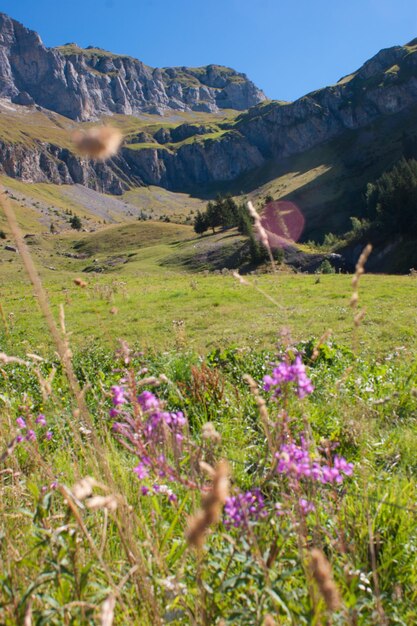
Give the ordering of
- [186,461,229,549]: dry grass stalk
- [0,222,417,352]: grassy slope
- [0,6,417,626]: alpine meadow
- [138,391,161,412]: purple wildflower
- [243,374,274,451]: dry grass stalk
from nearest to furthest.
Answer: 1. [186,461,229,549]: dry grass stalk
2. [243,374,274,451]: dry grass stalk
3. [0,6,417,626]: alpine meadow
4. [138,391,161,412]: purple wildflower
5. [0,222,417,352]: grassy slope

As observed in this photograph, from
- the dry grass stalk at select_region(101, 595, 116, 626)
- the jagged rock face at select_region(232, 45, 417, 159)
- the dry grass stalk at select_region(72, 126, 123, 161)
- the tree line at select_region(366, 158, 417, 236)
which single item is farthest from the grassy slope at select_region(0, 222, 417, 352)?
the jagged rock face at select_region(232, 45, 417, 159)

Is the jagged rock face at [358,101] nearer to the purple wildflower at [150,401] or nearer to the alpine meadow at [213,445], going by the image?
the alpine meadow at [213,445]

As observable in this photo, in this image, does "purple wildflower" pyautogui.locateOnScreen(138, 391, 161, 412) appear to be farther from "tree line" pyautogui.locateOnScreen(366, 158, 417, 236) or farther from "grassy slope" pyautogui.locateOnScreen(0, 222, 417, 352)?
"tree line" pyautogui.locateOnScreen(366, 158, 417, 236)

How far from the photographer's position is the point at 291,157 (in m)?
194

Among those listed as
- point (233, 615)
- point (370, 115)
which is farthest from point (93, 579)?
point (370, 115)

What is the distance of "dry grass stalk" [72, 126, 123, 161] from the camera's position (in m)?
0.99

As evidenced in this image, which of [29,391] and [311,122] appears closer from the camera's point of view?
[29,391]

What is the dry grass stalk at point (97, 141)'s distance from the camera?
99 centimetres

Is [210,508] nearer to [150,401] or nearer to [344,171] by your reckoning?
A: [150,401]

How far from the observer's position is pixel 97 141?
3.22 feet

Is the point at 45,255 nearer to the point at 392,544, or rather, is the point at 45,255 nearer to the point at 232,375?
the point at 232,375

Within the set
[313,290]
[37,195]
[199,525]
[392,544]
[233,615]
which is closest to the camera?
[199,525]

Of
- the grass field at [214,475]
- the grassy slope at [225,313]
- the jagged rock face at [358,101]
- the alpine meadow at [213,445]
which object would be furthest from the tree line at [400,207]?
the jagged rock face at [358,101]

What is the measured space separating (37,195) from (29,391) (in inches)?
6856
